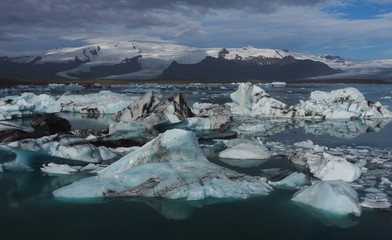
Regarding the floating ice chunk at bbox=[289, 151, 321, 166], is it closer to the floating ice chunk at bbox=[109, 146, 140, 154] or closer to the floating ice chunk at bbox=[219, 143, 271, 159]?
the floating ice chunk at bbox=[219, 143, 271, 159]

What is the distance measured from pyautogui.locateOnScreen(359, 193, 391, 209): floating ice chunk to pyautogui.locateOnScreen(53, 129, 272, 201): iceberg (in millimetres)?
1285

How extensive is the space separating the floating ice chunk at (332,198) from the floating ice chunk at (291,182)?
57 centimetres

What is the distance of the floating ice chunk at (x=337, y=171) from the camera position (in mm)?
5844

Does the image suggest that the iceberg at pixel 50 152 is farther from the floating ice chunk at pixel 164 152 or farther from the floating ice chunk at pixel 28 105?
the floating ice chunk at pixel 28 105

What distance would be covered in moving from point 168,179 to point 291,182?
190 centimetres

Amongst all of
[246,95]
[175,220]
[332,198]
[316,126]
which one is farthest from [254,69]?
[175,220]

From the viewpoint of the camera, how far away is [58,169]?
6.47 metres

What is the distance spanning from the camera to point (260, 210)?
467cm

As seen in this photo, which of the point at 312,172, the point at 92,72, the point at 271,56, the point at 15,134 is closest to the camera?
the point at 312,172

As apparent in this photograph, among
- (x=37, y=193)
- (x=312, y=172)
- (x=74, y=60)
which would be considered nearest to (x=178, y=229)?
(x=37, y=193)

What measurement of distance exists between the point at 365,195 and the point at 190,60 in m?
129

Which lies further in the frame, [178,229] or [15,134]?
[15,134]

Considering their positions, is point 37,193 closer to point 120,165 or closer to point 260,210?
point 120,165

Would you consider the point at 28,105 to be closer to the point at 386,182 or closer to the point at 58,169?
the point at 58,169
